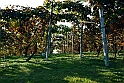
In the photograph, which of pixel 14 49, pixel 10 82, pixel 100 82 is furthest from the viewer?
pixel 14 49

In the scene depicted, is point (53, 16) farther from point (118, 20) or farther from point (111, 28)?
point (118, 20)

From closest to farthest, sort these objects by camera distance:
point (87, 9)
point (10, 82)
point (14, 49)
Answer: point (10, 82) → point (87, 9) → point (14, 49)

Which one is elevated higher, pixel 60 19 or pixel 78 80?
pixel 60 19

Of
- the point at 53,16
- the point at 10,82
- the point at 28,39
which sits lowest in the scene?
the point at 10,82

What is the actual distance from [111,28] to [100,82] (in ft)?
66.2

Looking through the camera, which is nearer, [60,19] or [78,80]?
[78,80]

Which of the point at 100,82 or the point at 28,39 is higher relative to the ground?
the point at 28,39

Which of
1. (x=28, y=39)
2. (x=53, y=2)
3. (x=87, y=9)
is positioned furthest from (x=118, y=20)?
(x=28, y=39)

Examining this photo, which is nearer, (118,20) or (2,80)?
(2,80)

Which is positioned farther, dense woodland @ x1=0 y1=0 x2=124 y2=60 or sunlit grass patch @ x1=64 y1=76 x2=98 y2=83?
dense woodland @ x1=0 y1=0 x2=124 y2=60

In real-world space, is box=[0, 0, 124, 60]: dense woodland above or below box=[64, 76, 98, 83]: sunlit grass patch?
above

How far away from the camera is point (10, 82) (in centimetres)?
1891

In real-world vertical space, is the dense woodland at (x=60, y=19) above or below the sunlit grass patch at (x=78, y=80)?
above

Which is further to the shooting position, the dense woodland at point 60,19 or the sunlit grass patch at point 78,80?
the dense woodland at point 60,19
